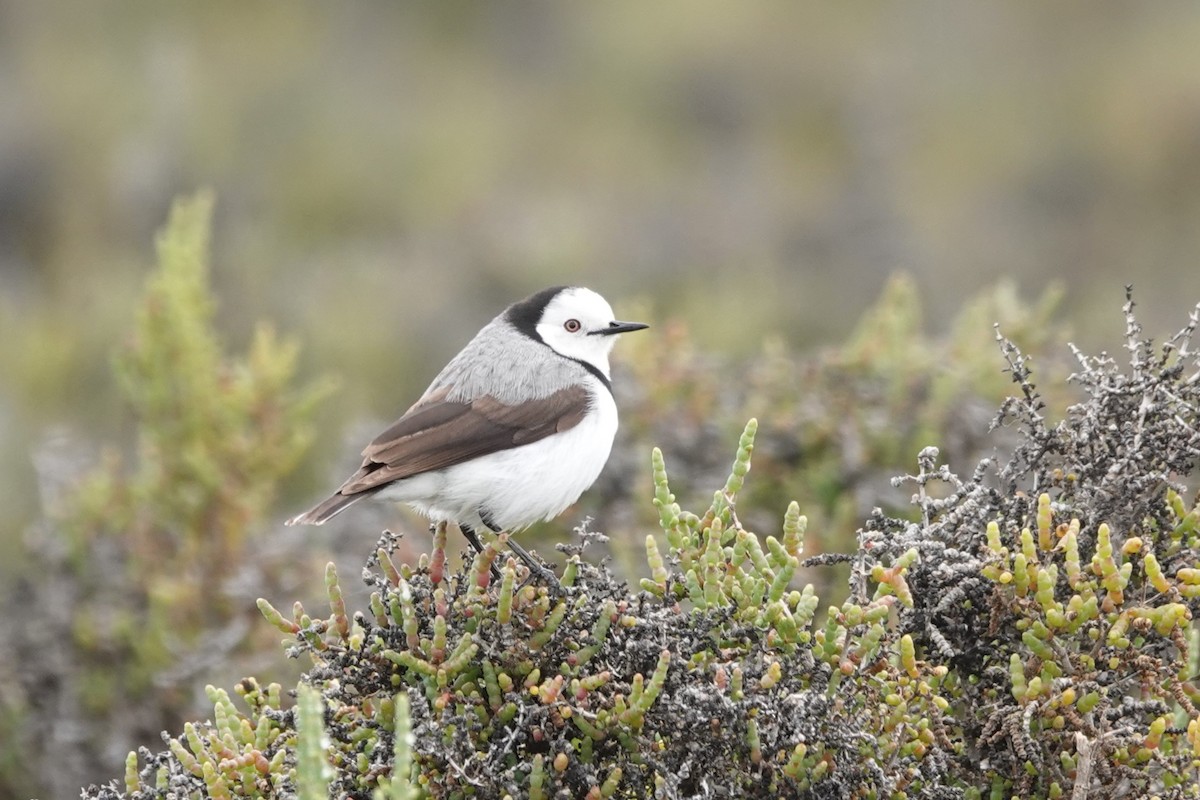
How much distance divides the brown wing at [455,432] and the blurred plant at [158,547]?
Answer: 1.64 metres

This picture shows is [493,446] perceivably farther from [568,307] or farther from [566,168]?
[566,168]

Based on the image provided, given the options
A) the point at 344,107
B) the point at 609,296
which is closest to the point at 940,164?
the point at 609,296

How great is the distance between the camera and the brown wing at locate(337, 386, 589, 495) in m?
4.22

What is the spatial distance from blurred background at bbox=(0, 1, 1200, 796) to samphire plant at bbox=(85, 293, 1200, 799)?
7.90m

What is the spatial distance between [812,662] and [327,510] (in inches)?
67.3

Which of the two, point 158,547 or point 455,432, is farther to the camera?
point 158,547

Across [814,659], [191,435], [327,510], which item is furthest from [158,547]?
[814,659]

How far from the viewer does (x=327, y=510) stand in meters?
4.13

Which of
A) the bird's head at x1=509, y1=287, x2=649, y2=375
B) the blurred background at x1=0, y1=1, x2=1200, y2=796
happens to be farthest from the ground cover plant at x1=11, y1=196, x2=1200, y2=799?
the blurred background at x1=0, y1=1, x2=1200, y2=796

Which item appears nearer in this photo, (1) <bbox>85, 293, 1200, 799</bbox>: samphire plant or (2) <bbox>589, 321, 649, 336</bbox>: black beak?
(1) <bbox>85, 293, 1200, 799</bbox>: samphire plant

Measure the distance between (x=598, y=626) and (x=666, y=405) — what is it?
12.8 feet

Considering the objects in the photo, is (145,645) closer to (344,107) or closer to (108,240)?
(108,240)

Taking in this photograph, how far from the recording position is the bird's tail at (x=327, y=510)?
4.07 meters

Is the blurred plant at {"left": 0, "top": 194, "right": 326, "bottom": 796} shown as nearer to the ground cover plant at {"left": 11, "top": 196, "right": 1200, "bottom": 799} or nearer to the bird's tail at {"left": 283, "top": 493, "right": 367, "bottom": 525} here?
the bird's tail at {"left": 283, "top": 493, "right": 367, "bottom": 525}
